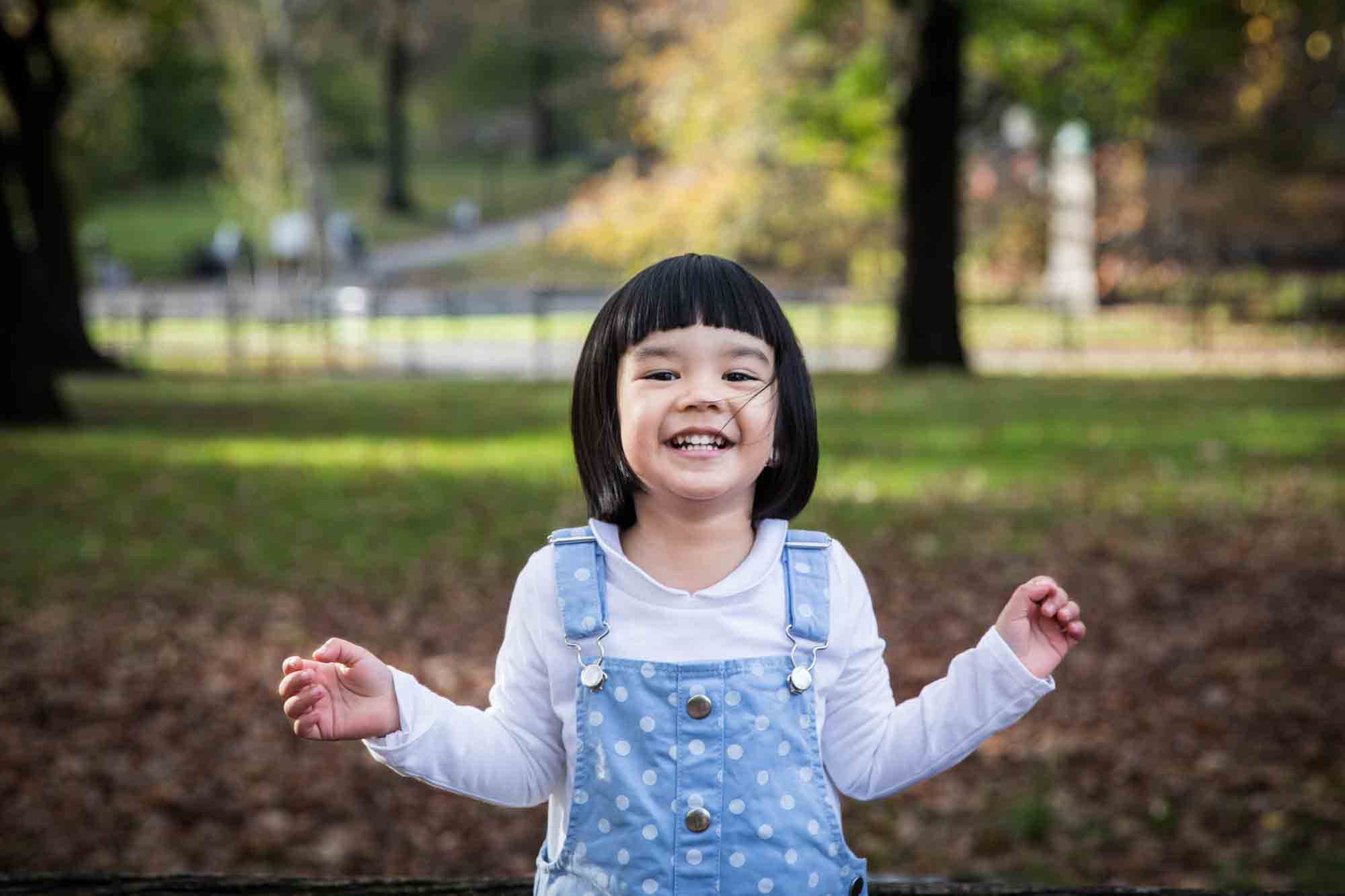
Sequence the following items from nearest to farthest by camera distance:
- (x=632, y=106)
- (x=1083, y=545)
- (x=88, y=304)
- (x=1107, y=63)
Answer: (x=1083, y=545) → (x=1107, y=63) → (x=88, y=304) → (x=632, y=106)

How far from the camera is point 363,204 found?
60062 millimetres

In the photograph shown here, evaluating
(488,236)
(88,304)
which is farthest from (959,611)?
(488,236)

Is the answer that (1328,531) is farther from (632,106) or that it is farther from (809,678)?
(632,106)

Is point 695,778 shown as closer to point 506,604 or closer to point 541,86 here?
point 506,604

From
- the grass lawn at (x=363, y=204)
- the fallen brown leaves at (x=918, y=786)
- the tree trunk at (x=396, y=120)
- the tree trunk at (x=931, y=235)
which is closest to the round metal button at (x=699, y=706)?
the fallen brown leaves at (x=918, y=786)

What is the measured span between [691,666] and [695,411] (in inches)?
13.5

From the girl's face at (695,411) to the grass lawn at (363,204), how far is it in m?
49.5

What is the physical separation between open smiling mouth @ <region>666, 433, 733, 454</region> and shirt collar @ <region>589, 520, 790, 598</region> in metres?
0.16

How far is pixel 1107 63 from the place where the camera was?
836 inches

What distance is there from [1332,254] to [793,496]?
31.4 metres

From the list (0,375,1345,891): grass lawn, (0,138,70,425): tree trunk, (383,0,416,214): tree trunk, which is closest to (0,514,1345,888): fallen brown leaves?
(0,375,1345,891): grass lawn

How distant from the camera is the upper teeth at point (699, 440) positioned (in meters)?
2.17

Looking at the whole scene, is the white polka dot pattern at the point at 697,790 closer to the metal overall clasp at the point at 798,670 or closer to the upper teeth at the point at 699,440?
the metal overall clasp at the point at 798,670

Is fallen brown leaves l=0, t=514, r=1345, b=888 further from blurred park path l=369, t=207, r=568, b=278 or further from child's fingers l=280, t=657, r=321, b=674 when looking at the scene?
blurred park path l=369, t=207, r=568, b=278
